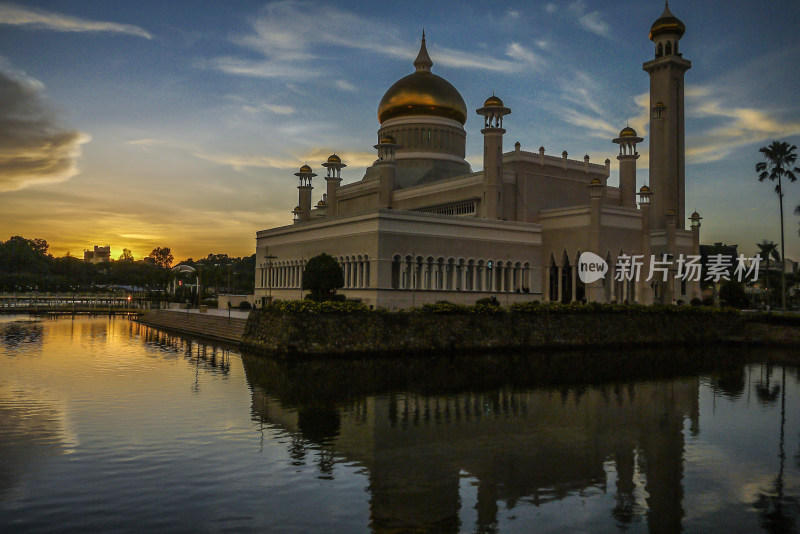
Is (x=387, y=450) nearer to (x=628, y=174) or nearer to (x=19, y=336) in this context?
(x=19, y=336)

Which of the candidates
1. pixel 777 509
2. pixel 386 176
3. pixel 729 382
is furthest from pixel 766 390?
pixel 386 176

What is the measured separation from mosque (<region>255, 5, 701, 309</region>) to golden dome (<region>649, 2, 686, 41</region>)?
102 mm

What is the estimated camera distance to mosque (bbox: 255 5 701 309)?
116 feet

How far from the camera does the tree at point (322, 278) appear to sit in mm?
30453

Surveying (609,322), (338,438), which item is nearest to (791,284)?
(609,322)

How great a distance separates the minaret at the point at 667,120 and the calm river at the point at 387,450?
81.9ft

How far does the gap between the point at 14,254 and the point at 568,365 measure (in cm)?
9398

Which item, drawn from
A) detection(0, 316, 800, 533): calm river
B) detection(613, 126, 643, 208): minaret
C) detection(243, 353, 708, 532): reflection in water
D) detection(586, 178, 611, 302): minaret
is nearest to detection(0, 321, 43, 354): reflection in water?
detection(0, 316, 800, 533): calm river

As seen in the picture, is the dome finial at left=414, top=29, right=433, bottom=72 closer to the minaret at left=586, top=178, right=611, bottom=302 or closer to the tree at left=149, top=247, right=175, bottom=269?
the minaret at left=586, top=178, right=611, bottom=302

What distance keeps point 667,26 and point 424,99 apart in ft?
59.3

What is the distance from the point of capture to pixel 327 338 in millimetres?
26922

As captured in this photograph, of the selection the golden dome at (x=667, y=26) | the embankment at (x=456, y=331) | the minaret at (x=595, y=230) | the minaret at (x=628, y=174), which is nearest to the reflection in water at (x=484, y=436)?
the embankment at (x=456, y=331)

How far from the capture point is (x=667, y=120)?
152 ft

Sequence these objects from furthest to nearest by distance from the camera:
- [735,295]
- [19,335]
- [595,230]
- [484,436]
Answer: [735,295]
[595,230]
[19,335]
[484,436]
